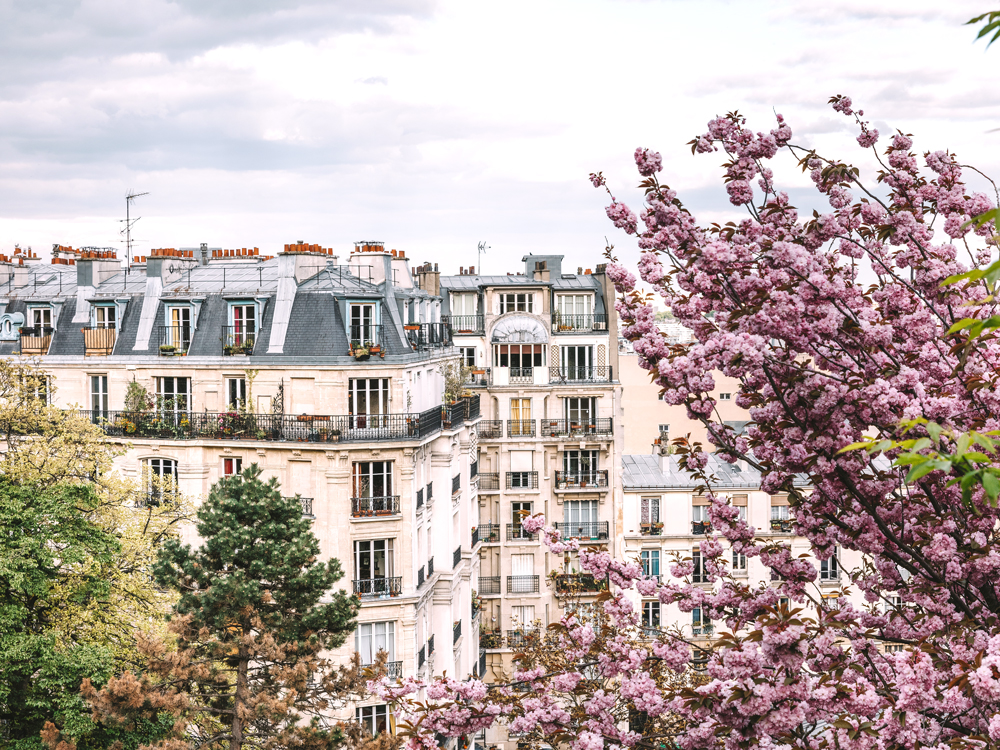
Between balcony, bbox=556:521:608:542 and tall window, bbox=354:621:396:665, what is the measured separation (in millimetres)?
22704

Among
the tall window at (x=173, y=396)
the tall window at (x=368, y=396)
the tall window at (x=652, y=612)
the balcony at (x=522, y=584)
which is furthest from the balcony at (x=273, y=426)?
the tall window at (x=652, y=612)

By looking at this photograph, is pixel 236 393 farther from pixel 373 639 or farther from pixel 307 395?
pixel 373 639

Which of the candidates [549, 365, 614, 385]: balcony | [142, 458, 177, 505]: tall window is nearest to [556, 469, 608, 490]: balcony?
[549, 365, 614, 385]: balcony

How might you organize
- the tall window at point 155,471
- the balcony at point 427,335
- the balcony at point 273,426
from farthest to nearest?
the balcony at point 427,335 < the tall window at point 155,471 < the balcony at point 273,426

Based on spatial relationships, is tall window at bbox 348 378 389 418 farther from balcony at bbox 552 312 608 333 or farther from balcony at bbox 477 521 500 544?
balcony at bbox 552 312 608 333

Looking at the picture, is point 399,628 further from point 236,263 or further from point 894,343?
point 894,343

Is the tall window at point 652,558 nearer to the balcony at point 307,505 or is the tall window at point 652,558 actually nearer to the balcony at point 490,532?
the balcony at point 490,532

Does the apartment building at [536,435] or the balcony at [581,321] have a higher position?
the balcony at [581,321]

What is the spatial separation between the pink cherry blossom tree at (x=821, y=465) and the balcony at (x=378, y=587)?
23571 mm

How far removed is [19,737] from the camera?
26703 millimetres

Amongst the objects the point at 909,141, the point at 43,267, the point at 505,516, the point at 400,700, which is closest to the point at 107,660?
the point at 400,700

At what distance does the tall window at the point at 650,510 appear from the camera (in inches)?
2327

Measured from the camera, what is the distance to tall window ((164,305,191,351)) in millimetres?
39344

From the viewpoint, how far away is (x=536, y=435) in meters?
58.5
